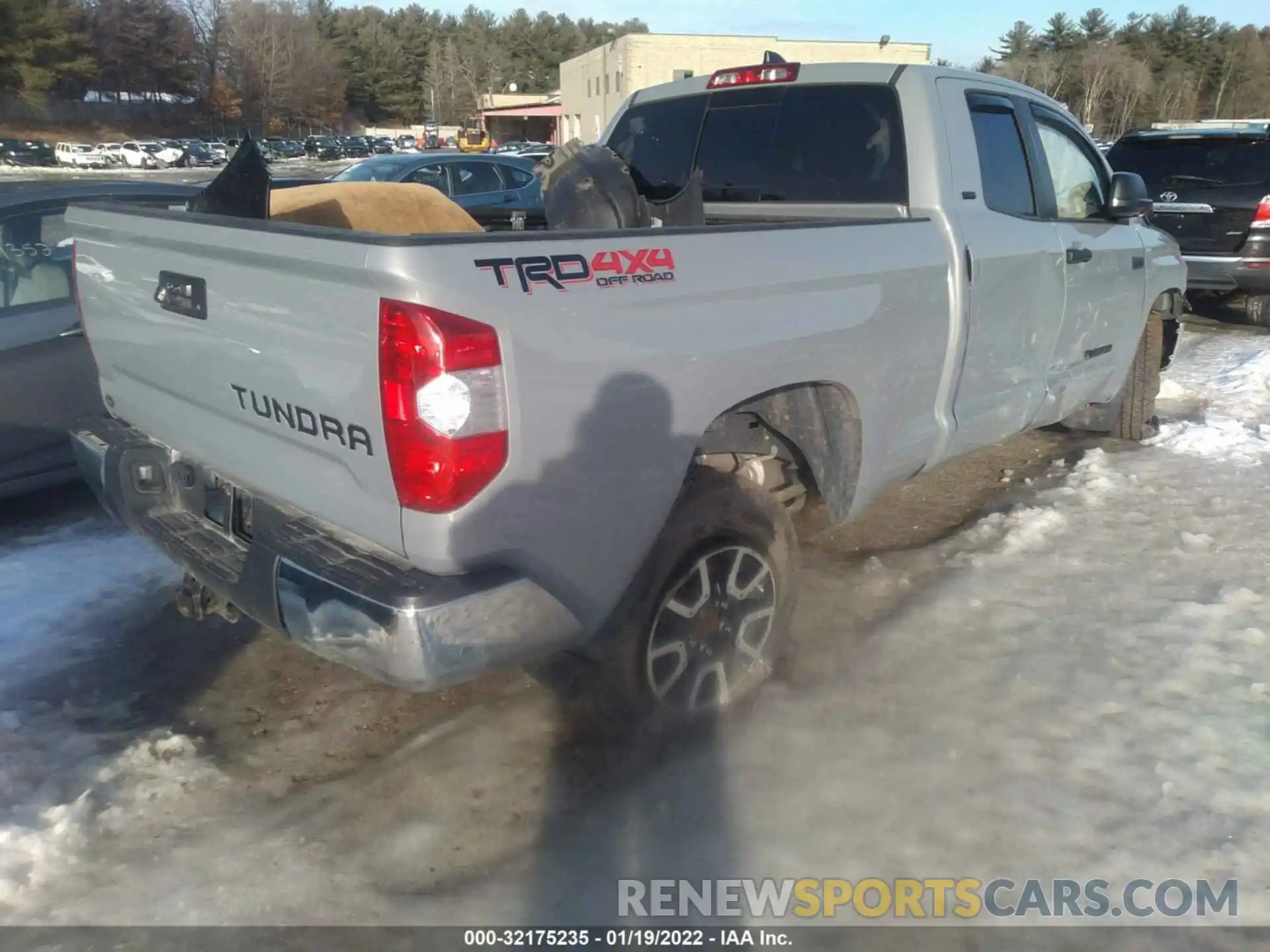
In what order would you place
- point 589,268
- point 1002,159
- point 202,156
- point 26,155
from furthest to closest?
point 202,156 < point 26,155 < point 1002,159 < point 589,268

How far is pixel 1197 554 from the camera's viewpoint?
4688mm

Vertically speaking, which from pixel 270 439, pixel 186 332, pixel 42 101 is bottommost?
pixel 270 439

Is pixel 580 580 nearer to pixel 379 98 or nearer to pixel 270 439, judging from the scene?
pixel 270 439

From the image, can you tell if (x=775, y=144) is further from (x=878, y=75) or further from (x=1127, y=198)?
(x=1127, y=198)

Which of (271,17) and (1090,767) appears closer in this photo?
(1090,767)

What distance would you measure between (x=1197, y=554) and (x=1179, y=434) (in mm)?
2106

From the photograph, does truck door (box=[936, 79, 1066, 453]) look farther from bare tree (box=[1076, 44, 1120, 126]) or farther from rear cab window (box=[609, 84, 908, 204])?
bare tree (box=[1076, 44, 1120, 126])

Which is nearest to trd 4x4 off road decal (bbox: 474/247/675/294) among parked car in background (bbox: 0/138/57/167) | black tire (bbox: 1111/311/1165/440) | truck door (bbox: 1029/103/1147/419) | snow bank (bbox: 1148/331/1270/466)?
truck door (bbox: 1029/103/1147/419)

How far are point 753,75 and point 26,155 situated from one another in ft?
161

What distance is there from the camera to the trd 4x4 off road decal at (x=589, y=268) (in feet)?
7.79

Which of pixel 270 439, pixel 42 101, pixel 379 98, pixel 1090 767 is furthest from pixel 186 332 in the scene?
pixel 379 98

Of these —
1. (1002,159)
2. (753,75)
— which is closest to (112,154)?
(753,75)

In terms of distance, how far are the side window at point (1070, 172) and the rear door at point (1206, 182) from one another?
15.7ft

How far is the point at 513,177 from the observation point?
13766 mm
